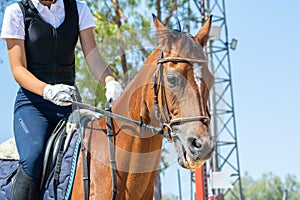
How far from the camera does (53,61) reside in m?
4.43

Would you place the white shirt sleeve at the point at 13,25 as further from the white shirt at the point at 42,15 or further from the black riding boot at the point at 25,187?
the black riding boot at the point at 25,187

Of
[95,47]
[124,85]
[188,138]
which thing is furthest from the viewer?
[95,47]

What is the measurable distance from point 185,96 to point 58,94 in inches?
37.1

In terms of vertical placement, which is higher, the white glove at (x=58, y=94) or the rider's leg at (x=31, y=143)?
the white glove at (x=58, y=94)

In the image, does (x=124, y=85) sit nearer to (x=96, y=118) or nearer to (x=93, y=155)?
(x=96, y=118)

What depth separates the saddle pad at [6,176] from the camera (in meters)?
4.32

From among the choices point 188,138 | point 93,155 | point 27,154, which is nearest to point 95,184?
point 93,155

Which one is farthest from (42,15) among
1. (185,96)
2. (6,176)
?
(185,96)

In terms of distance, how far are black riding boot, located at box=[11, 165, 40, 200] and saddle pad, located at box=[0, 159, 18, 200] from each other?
0.73ft

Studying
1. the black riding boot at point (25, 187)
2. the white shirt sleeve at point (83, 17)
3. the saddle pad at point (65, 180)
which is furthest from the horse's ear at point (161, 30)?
the black riding boot at point (25, 187)

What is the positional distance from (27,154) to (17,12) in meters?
1.08

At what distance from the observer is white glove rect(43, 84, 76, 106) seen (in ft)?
13.1

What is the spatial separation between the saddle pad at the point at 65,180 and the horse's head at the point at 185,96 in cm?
74

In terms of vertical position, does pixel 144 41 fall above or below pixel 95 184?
above
